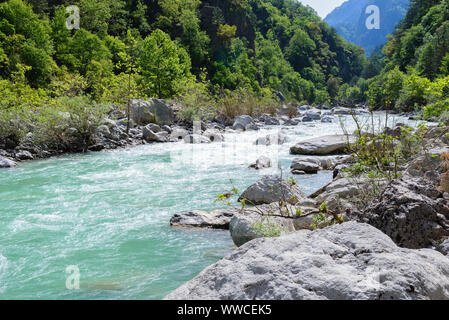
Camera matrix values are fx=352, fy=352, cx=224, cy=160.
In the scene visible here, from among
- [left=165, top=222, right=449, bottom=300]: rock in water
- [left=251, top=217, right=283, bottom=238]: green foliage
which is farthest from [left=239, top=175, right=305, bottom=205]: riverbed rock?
[left=165, top=222, right=449, bottom=300]: rock in water

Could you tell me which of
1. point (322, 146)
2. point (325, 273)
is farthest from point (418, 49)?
point (325, 273)

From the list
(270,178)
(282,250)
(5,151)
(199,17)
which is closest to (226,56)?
(199,17)

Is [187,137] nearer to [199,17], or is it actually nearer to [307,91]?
[199,17]

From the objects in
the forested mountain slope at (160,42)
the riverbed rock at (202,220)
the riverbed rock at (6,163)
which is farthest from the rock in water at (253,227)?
the forested mountain slope at (160,42)

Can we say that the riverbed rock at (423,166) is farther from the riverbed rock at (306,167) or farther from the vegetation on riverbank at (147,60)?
the vegetation on riverbank at (147,60)

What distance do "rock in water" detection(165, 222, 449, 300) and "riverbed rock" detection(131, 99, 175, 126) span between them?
705 inches

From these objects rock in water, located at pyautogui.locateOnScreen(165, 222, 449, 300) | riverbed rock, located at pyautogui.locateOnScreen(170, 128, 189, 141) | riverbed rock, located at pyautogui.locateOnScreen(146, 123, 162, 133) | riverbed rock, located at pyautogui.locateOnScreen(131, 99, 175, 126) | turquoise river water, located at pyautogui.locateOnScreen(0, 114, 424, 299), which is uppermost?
riverbed rock, located at pyautogui.locateOnScreen(131, 99, 175, 126)

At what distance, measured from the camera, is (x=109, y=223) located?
6512 mm

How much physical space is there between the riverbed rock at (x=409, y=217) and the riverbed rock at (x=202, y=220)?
294cm

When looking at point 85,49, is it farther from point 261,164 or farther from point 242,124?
point 261,164

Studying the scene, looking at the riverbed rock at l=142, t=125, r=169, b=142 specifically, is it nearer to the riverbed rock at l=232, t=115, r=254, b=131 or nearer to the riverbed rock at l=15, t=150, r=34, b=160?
the riverbed rock at l=15, t=150, r=34, b=160

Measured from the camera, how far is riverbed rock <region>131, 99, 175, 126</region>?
19.6 meters

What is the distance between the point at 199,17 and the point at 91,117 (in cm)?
5401
